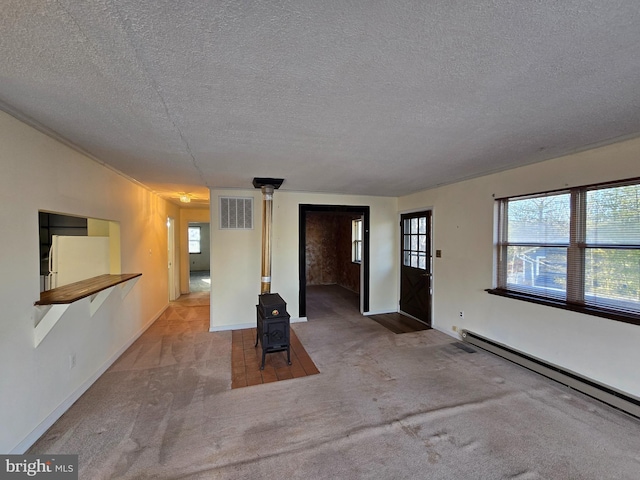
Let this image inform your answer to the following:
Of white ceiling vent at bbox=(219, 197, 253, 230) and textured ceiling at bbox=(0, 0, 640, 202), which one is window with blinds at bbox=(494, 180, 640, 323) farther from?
white ceiling vent at bbox=(219, 197, 253, 230)

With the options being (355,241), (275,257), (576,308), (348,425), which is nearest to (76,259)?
(275,257)

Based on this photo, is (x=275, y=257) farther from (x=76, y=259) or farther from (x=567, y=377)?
(x=567, y=377)

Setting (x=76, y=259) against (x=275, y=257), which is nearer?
(x=76, y=259)

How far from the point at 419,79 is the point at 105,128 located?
2.23 metres

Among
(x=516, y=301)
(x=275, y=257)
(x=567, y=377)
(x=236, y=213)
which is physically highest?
(x=236, y=213)

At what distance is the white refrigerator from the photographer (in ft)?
9.36

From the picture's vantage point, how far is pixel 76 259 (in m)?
3.06

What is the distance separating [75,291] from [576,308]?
15.5ft

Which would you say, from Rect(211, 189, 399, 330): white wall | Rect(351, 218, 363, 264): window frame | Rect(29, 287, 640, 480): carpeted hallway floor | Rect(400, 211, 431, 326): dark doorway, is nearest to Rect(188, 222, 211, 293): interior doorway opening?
Rect(351, 218, 363, 264): window frame

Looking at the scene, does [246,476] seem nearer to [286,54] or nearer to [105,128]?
[286,54]

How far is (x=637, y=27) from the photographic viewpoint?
103cm

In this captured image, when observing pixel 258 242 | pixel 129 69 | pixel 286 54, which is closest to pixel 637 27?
pixel 286 54

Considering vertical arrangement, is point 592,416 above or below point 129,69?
below

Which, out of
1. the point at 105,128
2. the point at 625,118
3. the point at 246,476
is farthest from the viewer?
the point at 105,128
